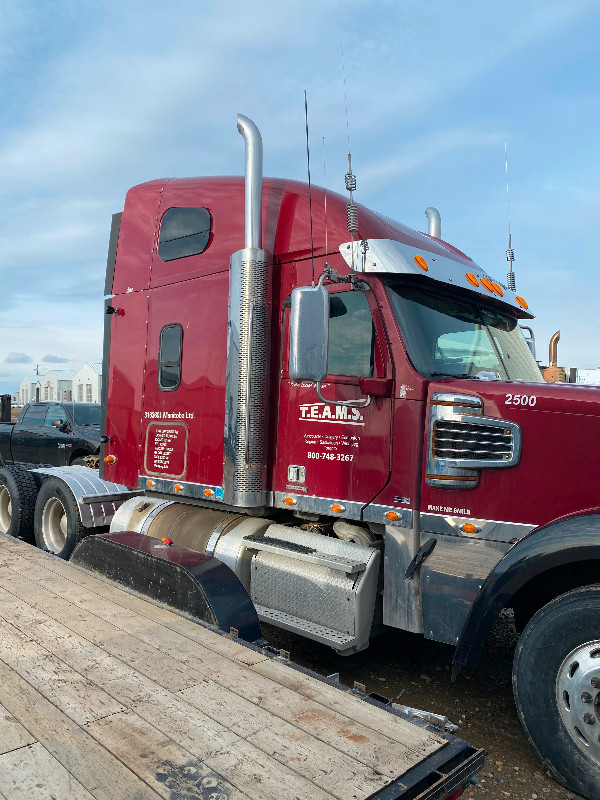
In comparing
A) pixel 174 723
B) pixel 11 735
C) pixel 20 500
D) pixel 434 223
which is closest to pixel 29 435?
pixel 20 500

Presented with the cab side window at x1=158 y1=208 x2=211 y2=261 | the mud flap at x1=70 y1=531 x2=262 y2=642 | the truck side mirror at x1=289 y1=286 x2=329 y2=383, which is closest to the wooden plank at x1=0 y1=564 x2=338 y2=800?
the mud flap at x1=70 y1=531 x2=262 y2=642

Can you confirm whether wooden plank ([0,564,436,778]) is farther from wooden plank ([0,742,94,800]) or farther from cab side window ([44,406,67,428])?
cab side window ([44,406,67,428])

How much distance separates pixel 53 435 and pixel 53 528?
576 centimetres

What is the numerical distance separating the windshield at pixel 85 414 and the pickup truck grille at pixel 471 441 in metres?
9.96

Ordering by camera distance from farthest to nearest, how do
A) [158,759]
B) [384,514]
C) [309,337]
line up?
[384,514], [309,337], [158,759]

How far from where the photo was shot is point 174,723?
230 cm

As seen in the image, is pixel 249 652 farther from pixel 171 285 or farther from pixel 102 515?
pixel 102 515

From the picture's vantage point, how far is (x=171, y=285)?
536cm

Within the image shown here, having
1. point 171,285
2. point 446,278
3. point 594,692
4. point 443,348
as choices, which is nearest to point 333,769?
point 594,692

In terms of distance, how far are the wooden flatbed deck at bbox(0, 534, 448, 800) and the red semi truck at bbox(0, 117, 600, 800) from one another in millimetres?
1115

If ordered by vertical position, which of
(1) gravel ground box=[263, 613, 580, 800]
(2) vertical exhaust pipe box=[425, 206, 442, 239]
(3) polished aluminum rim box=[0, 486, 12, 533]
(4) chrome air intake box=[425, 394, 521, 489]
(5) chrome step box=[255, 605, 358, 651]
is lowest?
(1) gravel ground box=[263, 613, 580, 800]

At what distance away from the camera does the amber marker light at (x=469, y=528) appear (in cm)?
363

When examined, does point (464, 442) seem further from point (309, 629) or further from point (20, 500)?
point (20, 500)

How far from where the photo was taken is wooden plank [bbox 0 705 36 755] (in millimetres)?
2117
